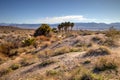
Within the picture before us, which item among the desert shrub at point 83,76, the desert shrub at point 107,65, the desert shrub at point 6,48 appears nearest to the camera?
the desert shrub at point 83,76

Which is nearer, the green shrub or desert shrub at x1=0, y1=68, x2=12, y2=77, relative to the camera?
desert shrub at x1=0, y1=68, x2=12, y2=77

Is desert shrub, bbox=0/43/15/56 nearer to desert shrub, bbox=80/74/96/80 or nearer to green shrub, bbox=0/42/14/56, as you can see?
green shrub, bbox=0/42/14/56

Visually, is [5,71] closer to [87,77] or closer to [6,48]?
[87,77]

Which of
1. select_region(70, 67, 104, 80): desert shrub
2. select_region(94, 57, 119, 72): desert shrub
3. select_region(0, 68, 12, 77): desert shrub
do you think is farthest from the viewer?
select_region(0, 68, 12, 77): desert shrub

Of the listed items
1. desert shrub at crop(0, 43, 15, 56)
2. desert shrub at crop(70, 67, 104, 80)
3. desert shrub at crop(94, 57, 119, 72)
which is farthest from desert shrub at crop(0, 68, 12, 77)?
desert shrub at crop(0, 43, 15, 56)

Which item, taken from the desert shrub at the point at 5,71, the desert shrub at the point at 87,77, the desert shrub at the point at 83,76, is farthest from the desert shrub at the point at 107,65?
the desert shrub at the point at 5,71

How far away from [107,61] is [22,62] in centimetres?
764

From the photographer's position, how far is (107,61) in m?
9.41

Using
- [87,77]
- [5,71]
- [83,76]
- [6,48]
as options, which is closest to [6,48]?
[6,48]

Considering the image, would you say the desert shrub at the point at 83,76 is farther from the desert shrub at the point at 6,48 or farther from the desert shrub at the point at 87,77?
the desert shrub at the point at 6,48

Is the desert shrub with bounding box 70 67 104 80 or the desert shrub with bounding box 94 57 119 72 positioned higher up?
the desert shrub with bounding box 94 57 119 72

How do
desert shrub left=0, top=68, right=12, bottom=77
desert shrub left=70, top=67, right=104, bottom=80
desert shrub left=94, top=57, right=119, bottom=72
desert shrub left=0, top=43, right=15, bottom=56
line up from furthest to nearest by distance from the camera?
1. desert shrub left=0, top=43, right=15, bottom=56
2. desert shrub left=0, top=68, right=12, bottom=77
3. desert shrub left=94, top=57, right=119, bottom=72
4. desert shrub left=70, top=67, right=104, bottom=80

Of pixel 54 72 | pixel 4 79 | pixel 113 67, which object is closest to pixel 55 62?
pixel 54 72

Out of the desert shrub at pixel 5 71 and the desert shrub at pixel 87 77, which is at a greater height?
the desert shrub at pixel 87 77
